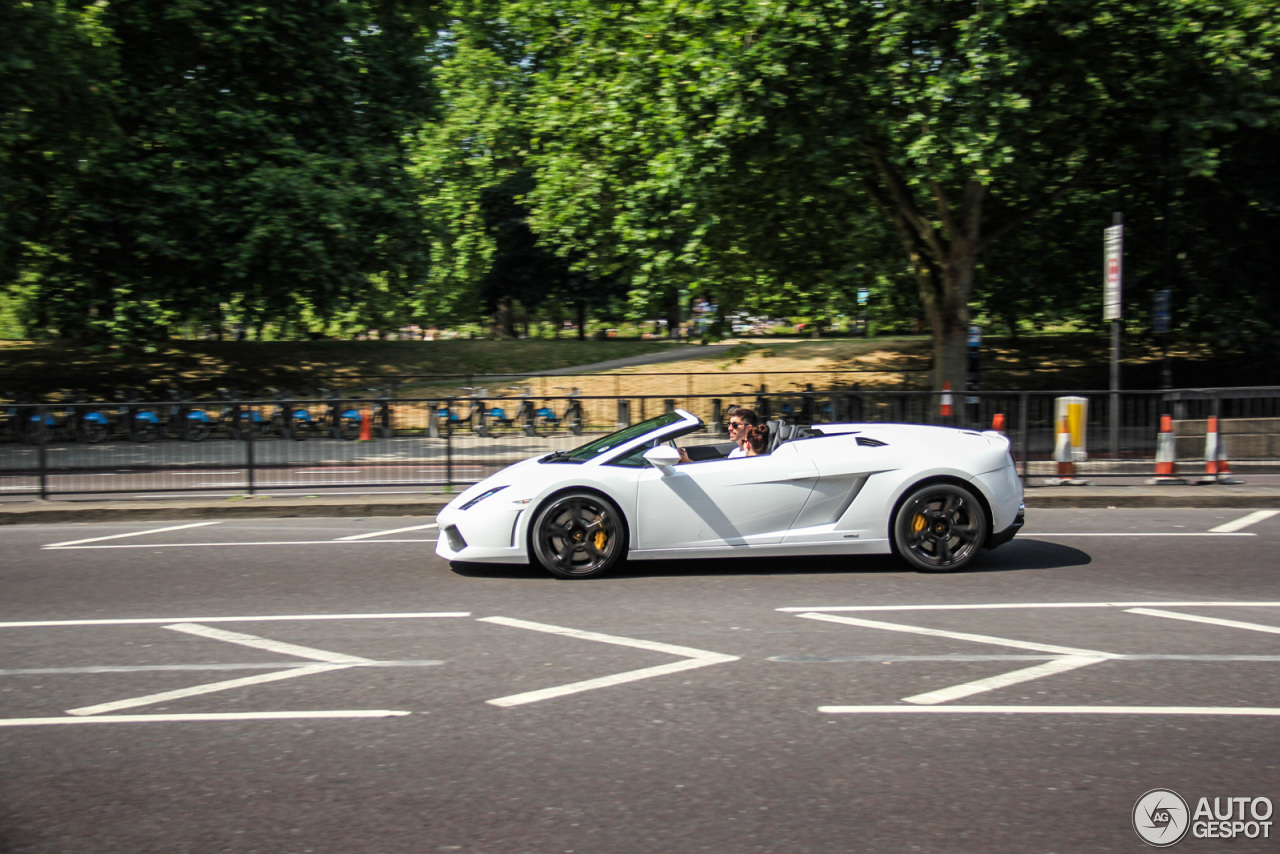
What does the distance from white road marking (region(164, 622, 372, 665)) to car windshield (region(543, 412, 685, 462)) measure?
290cm

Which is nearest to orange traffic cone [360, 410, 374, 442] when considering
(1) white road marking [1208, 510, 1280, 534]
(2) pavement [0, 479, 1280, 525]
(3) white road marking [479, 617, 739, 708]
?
(2) pavement [0, 479, 1280, 525]

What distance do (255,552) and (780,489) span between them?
4860 mm

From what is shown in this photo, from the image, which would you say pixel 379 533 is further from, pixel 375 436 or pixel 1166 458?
pixel 1166 458

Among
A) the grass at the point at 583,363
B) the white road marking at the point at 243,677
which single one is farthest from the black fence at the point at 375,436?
the grass at the point at 583,363

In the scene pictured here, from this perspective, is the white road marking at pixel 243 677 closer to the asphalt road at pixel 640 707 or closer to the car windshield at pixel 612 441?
the asphalt road at pixel 640 707

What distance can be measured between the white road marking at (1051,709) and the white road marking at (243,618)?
3048mm

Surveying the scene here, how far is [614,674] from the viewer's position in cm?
592

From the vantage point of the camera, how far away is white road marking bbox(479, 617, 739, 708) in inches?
219

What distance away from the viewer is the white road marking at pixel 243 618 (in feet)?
24.1

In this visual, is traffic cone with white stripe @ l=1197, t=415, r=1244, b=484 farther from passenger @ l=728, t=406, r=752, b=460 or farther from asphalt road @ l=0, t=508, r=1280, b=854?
passenger @ l=728, t=406, r=752, b=460

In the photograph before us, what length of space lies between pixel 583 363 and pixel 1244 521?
81.8ft

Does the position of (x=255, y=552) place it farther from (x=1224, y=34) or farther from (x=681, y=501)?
(x=1224, y=34)

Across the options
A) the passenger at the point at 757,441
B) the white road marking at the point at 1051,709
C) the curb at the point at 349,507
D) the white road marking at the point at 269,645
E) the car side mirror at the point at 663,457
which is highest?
the passenger at the point at 757,441

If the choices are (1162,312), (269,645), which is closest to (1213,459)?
(1162,312)
